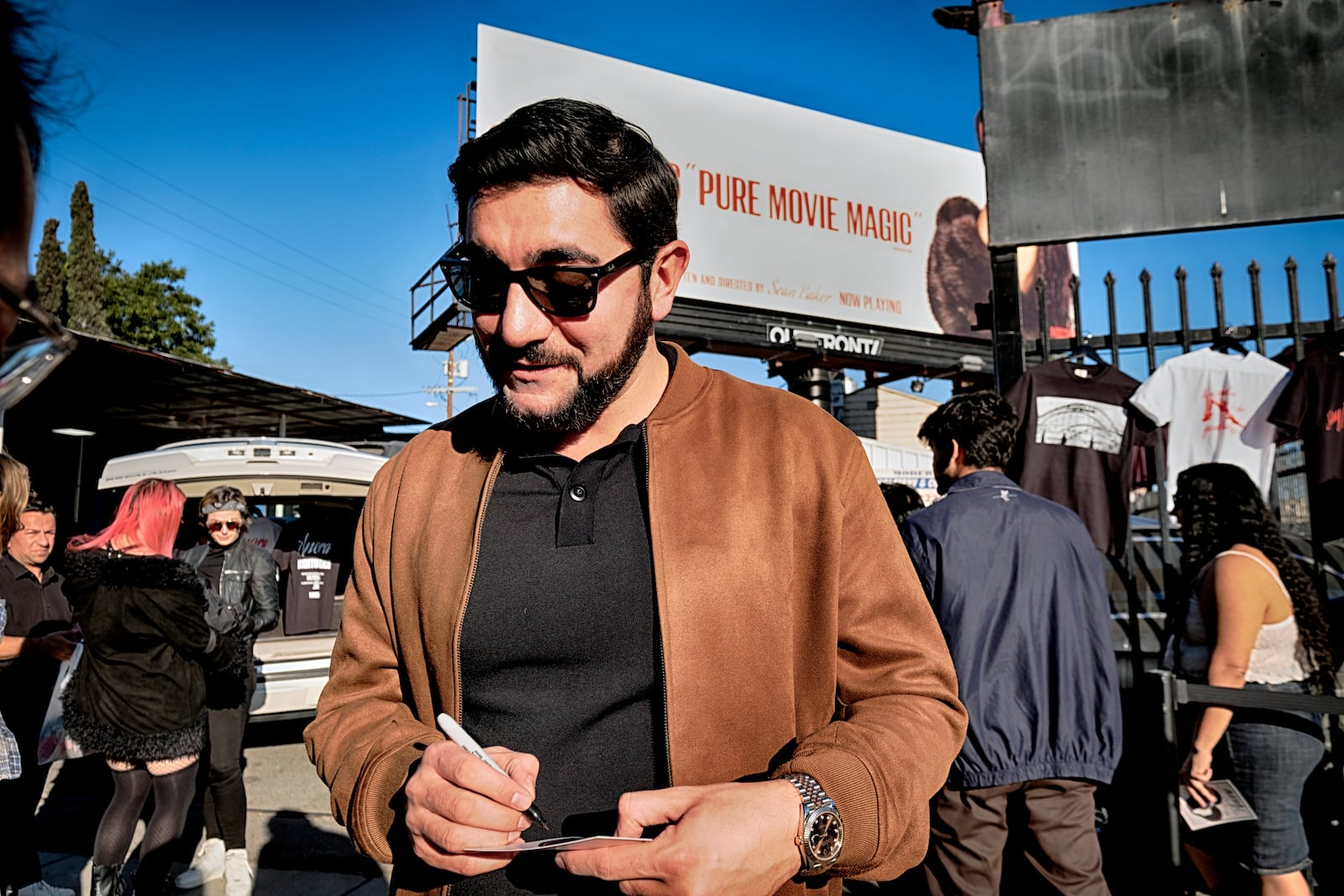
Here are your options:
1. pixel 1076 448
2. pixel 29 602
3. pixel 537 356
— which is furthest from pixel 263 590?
pixel 1076 448

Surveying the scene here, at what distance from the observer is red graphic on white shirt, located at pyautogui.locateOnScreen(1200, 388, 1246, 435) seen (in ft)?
16.6

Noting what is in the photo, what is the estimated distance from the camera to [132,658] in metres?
4.13

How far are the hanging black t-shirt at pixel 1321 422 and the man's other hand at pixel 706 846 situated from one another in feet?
15.3

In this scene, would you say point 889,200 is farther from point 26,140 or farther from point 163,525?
point 26,140

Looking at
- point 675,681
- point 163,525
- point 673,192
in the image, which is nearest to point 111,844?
point 163,525

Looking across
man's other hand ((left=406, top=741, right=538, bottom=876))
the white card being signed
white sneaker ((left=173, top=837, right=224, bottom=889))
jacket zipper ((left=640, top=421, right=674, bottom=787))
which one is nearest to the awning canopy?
white sneaker ((left=173, top=837, right=224, bottom=889))

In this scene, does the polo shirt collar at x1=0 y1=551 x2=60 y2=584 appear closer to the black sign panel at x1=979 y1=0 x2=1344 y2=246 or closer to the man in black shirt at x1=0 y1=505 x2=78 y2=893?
the man in black shirt at x1=0 y1=505 x2=78 y2=893

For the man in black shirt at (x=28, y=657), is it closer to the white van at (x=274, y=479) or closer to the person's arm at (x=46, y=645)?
the person's arm at (x=46, y=645)

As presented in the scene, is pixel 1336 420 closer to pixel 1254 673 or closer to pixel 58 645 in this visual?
pixel 1254 673

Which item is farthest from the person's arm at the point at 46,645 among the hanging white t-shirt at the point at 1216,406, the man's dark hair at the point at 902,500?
the hanging white t-shirt at the point at 1216,406

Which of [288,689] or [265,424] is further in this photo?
[265,424]

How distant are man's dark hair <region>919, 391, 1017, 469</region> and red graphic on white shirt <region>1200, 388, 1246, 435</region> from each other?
2021 mm

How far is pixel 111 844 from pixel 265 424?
594 inches

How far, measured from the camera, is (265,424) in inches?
692
